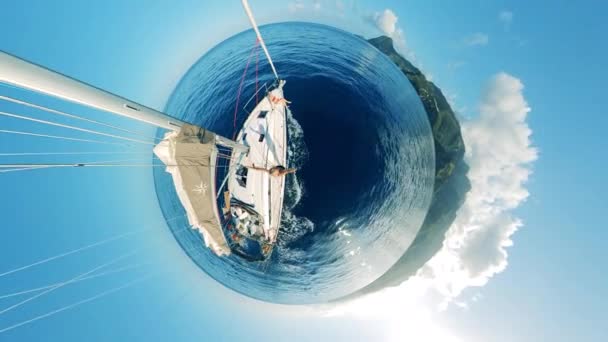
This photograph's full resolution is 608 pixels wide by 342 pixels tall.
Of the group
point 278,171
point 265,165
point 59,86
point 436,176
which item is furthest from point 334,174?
point 59,86

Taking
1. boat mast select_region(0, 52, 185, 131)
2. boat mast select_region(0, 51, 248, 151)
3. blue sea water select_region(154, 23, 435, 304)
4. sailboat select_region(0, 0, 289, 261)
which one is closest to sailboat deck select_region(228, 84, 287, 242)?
sailboat select_region(0, 0, 289, 261)

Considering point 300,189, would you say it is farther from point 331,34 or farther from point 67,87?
point 67,87

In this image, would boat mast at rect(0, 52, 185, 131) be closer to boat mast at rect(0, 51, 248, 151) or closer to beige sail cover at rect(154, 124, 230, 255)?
boat mast at rect(0, 51, 248, 151)

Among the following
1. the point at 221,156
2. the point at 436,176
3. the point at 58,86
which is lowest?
the point at 58,86

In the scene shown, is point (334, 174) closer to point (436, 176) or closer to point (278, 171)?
point (278, 171)

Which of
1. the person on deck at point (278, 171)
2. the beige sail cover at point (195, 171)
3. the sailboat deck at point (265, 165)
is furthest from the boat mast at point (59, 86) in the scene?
the sailboat deck at point (265, 165)

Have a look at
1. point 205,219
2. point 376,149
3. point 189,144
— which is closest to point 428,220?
point 376,149

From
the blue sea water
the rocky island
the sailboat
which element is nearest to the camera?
the sailboat
